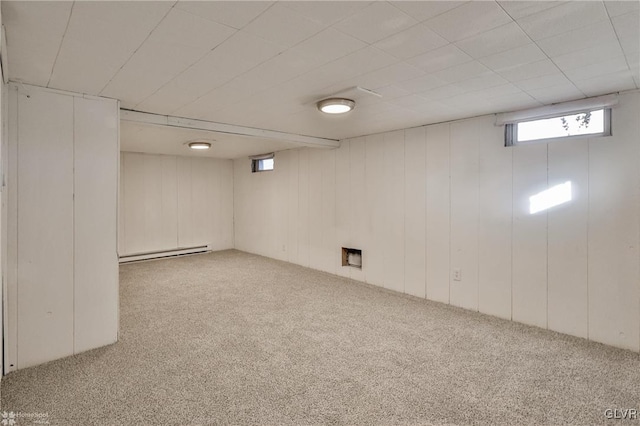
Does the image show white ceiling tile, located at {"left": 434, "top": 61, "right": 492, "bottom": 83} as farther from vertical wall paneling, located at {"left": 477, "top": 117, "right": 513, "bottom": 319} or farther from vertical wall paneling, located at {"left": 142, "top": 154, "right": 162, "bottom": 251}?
vertical wall paneling, located at {"left": 142, "top": 154, "right": 162, "bottom": 251}

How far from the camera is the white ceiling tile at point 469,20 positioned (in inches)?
58.0

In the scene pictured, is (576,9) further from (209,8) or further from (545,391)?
(545,391)

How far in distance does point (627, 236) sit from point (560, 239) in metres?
0.46

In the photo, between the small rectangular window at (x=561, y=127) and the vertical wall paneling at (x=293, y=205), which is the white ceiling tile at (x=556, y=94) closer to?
the small rectangular window at (x=561, y=127)

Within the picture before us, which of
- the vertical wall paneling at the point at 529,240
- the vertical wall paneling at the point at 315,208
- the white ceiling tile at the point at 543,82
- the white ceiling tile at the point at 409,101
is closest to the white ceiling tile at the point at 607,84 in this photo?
the white ceiling tile at the point at 543,82

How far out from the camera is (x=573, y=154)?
2.97 m

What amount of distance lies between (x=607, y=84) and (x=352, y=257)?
3501mm

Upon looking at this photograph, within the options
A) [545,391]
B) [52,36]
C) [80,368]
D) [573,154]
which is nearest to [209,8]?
[52,36]

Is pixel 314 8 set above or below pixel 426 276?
above

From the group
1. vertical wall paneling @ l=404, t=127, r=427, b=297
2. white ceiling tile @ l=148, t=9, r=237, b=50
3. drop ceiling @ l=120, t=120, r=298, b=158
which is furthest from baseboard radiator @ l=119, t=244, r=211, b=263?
white ceiling tile @ l=148, t=9, r=237, b=50

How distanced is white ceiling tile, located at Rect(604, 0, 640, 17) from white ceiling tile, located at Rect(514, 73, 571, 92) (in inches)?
33.5

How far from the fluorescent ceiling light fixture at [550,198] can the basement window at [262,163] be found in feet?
14.7

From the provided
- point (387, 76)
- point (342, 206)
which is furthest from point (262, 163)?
point (387, 76)

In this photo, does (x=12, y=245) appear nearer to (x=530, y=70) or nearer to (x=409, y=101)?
(x=409, y=101)
